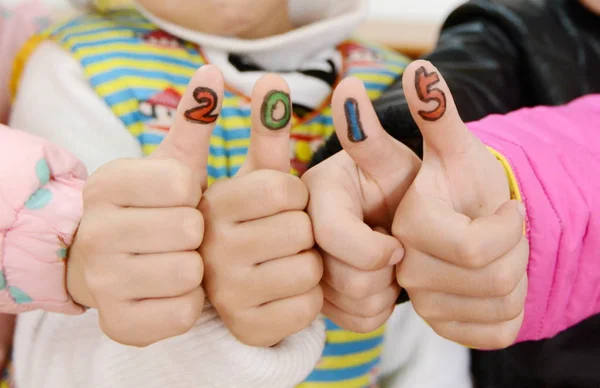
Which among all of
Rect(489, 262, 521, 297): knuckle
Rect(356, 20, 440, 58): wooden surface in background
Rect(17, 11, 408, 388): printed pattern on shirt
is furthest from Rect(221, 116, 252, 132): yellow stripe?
Rect(356, 20, 440, 58): wooden surface in background

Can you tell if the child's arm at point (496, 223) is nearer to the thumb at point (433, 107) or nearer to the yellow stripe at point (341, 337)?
the thumb at point (433, 107)

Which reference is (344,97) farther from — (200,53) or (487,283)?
(200,53)

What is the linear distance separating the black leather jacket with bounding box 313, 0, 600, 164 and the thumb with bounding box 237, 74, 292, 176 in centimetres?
27

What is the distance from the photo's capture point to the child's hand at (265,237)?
1.20ft

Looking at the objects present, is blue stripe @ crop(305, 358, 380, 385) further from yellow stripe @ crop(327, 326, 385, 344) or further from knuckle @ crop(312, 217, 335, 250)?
knuckle @ crop(312, 217, 335, 250)

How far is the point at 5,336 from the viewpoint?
598mm

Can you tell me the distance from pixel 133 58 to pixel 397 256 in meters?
0.40

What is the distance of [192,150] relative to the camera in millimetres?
372

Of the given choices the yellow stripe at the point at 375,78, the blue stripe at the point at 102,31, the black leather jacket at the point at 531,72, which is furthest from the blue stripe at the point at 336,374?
the blue stripe at the point at 102,31

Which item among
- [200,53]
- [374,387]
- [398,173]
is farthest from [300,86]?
[374,387]

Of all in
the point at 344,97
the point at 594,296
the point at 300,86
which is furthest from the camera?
the point at 300,86

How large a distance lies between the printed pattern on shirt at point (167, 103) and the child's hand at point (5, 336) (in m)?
0.25

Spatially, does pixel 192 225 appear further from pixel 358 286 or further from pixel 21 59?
pixel 21 59

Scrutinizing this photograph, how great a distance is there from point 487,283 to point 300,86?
376 mm
